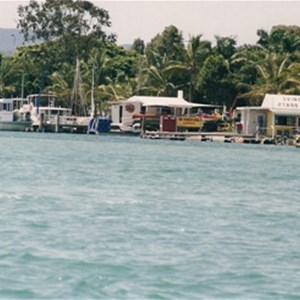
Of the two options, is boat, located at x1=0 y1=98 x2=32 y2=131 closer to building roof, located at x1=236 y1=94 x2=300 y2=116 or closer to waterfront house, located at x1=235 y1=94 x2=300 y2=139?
waterfront house, located at x1=235 y1=94 x2=300 y2=139

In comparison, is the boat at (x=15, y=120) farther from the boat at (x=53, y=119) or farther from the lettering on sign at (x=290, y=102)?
the lettering on sign at (x=290, y=102)

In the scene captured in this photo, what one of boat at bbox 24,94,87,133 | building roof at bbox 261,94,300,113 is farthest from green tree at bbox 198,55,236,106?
boat at bbox 24,94,87,133

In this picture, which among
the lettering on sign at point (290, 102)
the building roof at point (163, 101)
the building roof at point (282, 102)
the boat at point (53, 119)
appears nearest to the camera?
the building roof at point (282, 102)

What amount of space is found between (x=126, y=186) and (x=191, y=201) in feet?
20.8

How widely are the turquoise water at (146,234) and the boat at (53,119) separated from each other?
59270 mm

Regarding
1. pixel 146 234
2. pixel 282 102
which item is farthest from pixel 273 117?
pixel 146 234

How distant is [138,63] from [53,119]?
1300 centimetres

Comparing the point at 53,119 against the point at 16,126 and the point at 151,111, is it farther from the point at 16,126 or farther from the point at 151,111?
the point at 151,111

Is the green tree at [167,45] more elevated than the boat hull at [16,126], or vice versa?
the green tree at [167,45]

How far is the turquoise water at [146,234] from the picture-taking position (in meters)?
21.0

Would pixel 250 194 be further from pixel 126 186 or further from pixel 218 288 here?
pixel 218 288

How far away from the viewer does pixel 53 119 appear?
117188mm

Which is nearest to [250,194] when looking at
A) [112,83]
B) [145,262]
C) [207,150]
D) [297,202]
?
[297,202]

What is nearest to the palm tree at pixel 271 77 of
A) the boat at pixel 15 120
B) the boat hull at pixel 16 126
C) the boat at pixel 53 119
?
the boat at pixel 53 119
